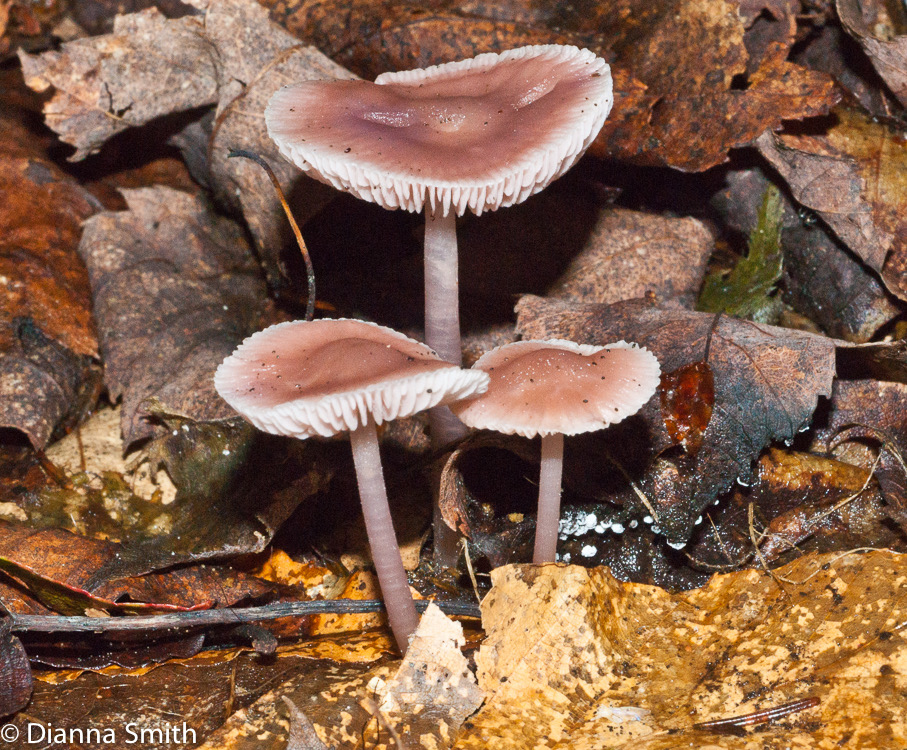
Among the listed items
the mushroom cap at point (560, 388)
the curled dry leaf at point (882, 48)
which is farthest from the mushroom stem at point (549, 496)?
the curled dry leaf at point (882, 48)

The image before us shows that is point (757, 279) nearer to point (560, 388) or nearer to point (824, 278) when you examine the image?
point (824, 278)

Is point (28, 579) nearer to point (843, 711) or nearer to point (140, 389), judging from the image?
point (140, 389)

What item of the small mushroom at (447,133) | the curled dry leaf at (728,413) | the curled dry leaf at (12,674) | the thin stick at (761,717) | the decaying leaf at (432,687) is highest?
the small mushroom at (447,133)

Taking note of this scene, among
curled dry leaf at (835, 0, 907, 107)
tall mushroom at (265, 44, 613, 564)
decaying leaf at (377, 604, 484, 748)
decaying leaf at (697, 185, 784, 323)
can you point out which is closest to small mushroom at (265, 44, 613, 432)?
tall mushroom at (265, 44, 613, 564)

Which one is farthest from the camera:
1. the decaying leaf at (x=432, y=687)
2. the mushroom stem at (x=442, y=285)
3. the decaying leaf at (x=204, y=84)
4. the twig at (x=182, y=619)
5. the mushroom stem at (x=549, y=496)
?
the decaying leaf at (x=204, y=84)

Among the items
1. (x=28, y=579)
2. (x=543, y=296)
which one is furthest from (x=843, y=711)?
(x=28, y=579)

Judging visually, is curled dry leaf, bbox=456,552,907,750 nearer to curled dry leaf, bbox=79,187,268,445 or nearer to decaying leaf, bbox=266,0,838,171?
curled dry leaf, bbox=79,187,268,445

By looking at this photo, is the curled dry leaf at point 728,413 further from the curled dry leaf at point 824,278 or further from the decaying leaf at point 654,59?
the decaying leaf at point 654,59
